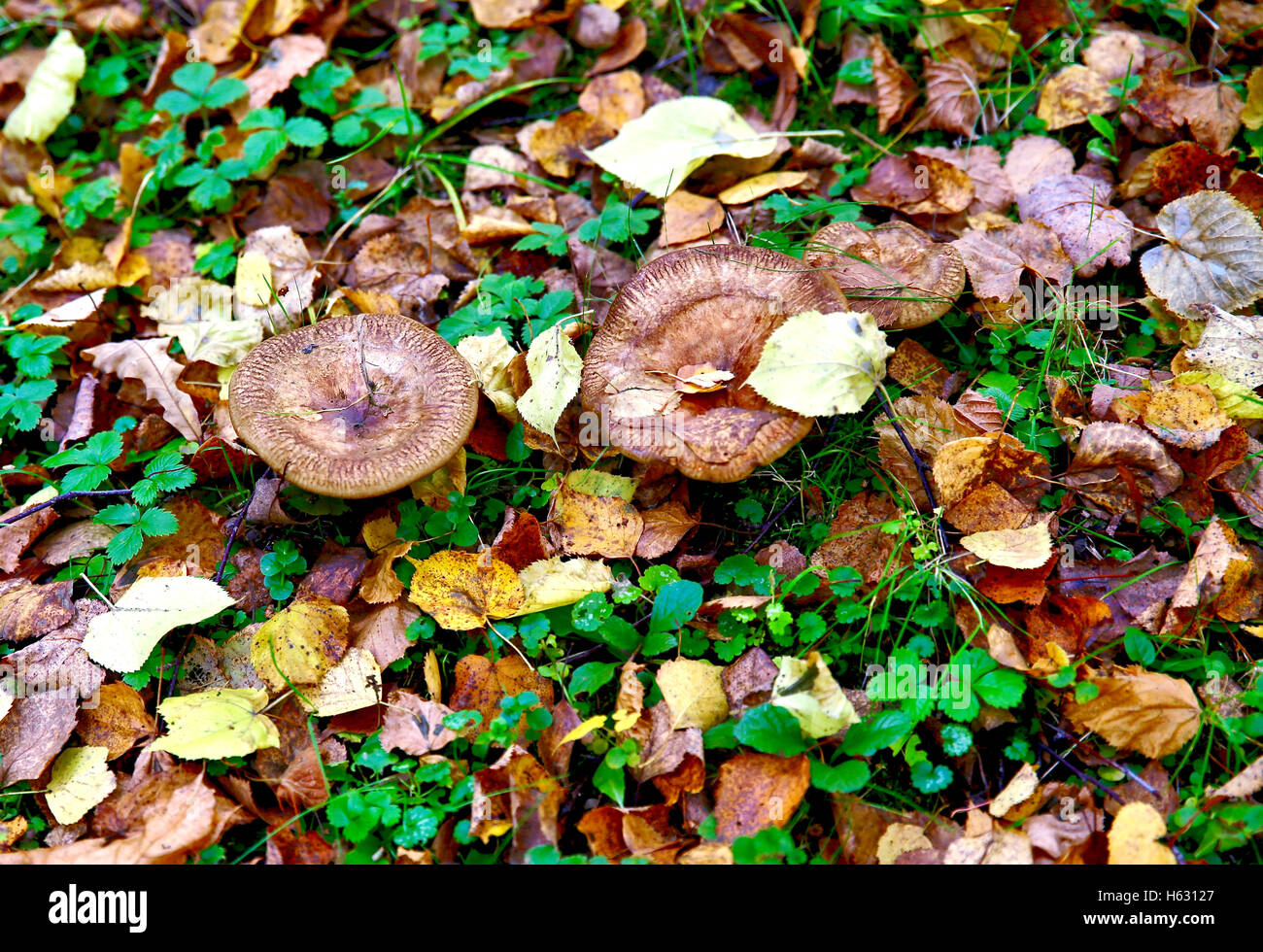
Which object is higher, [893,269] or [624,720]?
[893,269]

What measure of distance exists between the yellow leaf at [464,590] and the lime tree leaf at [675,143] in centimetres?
192

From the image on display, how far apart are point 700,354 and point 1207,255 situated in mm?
2204

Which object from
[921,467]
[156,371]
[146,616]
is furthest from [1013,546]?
[156,371]

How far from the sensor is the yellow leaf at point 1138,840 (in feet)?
8.32

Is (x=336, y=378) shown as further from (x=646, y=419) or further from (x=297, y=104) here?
(x=297, y=104)

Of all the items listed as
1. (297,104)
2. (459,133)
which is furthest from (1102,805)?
(297,104)

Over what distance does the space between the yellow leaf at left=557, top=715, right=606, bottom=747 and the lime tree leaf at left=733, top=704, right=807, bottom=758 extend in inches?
17.5

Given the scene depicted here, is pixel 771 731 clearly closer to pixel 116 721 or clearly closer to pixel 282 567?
pixel 282 567

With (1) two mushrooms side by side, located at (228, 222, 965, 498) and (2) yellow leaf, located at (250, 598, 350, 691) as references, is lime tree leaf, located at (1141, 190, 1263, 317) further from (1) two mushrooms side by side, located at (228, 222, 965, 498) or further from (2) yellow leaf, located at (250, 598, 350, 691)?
(2) yellow leaf, located at (250, 598, 350, 691)

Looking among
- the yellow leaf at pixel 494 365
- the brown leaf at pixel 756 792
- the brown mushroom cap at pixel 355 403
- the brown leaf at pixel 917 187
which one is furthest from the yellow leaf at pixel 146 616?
the brown leaf at pixel 917 187

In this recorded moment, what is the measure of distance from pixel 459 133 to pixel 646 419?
102 inches

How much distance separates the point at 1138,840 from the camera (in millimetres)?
2551
